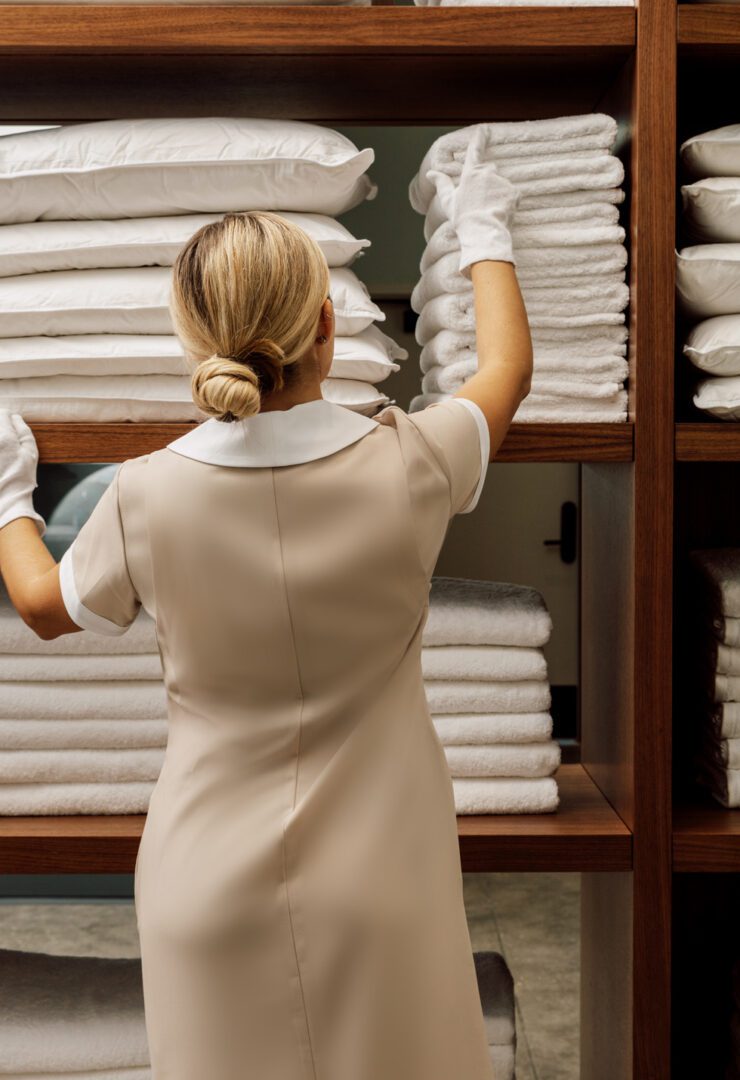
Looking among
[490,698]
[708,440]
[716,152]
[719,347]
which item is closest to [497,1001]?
[490,698]

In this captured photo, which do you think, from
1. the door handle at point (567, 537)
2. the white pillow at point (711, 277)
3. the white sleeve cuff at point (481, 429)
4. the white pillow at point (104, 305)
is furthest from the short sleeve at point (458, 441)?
the door handle at point (567, 537)

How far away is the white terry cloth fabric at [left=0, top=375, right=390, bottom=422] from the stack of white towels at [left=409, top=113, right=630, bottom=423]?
0.17 meters

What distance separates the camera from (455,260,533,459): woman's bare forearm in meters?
1.15

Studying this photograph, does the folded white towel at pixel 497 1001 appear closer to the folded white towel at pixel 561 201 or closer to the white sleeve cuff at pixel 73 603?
the white sleeve cuff at pixel 73 603

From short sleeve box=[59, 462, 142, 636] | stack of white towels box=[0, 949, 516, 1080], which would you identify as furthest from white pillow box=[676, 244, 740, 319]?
stack of white towels box=[0, 949, 516, 1080]

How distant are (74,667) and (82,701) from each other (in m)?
0.04

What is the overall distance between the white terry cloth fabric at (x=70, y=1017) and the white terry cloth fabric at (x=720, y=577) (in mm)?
959

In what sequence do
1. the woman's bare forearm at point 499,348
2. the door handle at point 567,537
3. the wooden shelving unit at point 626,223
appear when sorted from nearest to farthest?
1. the woman's bare forearm at point 499,348
2. the wooden shelving unit at point 626,223
3. the door handle at point 567,537

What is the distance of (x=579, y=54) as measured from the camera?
1.30 m

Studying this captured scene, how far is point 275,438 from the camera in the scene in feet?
3.36

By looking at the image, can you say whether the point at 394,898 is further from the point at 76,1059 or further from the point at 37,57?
the point at 37,57

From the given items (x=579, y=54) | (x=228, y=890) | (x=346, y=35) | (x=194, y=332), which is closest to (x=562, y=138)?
(x=579, y=54)

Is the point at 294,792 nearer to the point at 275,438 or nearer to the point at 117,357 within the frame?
the point at 275,438

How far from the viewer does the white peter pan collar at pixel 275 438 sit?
102cm
